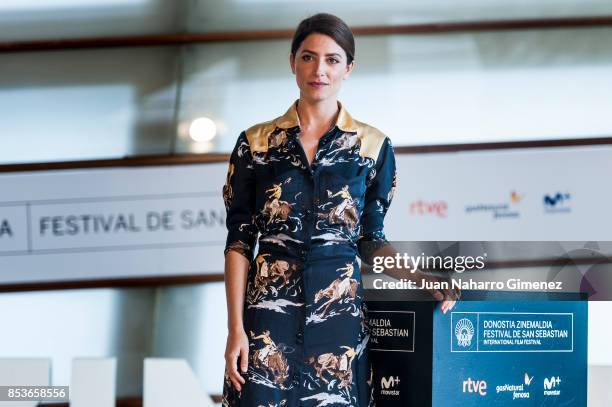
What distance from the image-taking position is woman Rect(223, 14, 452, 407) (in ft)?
5.68

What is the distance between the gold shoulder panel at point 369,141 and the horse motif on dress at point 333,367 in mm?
384

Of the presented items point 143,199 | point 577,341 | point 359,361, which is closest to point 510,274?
point 577,341

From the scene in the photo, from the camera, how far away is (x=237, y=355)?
5.68 feet

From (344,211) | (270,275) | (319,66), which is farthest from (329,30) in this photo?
(270,275)

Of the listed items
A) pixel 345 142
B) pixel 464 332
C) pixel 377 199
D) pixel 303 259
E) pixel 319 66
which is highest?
pixel 319 66

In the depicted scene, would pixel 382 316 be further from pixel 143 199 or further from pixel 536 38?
pixel 536 38

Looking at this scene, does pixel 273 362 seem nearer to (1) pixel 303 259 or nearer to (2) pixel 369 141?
(1) pixel 303 259

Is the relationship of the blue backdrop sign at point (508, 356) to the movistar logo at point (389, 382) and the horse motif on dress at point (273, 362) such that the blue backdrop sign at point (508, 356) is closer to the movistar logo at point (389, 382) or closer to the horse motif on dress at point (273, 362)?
the movistar logo at point (389, 382)

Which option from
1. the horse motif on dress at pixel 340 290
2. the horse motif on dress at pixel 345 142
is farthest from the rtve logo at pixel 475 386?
the horse motif on dress at pixel 345 142

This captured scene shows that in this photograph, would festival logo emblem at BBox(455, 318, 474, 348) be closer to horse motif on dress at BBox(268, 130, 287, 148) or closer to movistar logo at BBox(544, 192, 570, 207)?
horse motif on dress at BBox(268, 130, 287, 148)

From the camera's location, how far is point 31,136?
14.3ft

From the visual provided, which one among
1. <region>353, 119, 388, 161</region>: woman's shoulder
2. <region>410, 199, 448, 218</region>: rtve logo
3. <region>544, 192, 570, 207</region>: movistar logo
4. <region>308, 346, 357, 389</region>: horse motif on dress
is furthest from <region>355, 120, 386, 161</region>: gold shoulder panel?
<region>544, 192, 570, 207</region>: movistar logo

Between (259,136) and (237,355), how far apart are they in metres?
0.42

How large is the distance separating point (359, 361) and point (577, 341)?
0.41 meters
